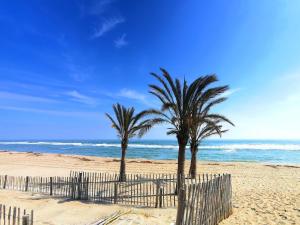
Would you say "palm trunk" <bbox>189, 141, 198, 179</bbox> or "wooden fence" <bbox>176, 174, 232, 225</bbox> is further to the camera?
"palm trunk" <bbox>189, 141, 198, 179</bbox>

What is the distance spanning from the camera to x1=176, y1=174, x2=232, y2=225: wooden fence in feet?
21.2

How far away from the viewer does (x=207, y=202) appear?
7.55 metres

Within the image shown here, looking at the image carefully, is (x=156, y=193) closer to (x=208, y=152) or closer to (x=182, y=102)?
(x=182, y=102)

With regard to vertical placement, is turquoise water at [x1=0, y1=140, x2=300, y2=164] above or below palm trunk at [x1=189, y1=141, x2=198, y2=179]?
below

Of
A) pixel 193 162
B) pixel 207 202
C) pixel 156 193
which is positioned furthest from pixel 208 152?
pixel 207 202

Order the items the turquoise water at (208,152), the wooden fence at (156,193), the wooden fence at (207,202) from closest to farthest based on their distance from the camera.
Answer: the wooden fence at (207,202), the wooden fence at (156,193), the turquoise water at (208,152)

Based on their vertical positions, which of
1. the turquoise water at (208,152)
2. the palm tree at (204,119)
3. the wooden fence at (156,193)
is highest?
the palm tree at (204,119)

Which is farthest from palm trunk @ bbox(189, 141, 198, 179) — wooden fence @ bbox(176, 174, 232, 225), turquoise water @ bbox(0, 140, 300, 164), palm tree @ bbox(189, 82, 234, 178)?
turquoise water @ bbox(0, 140, 300, 164)

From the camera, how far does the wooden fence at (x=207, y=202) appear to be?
6.47 metres

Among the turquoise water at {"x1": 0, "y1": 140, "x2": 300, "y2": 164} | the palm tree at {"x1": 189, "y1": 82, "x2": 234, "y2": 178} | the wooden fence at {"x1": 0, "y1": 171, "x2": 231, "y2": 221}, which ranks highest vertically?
the palm tree at {"x1": 189, "y1": 82, "x2": 234, "y2": 178}

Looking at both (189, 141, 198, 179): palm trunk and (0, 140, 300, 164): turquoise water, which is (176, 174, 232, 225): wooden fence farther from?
(0, 140, 300, 164): turquoise water

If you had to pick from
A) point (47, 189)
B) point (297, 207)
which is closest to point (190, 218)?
point (297, 207)

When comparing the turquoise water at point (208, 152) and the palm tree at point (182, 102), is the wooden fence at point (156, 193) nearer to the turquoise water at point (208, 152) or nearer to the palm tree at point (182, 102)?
the palm tree at point (182, 102)

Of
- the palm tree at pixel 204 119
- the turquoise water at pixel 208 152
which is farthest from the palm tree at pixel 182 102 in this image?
the turquoise water at pixel 208 152
